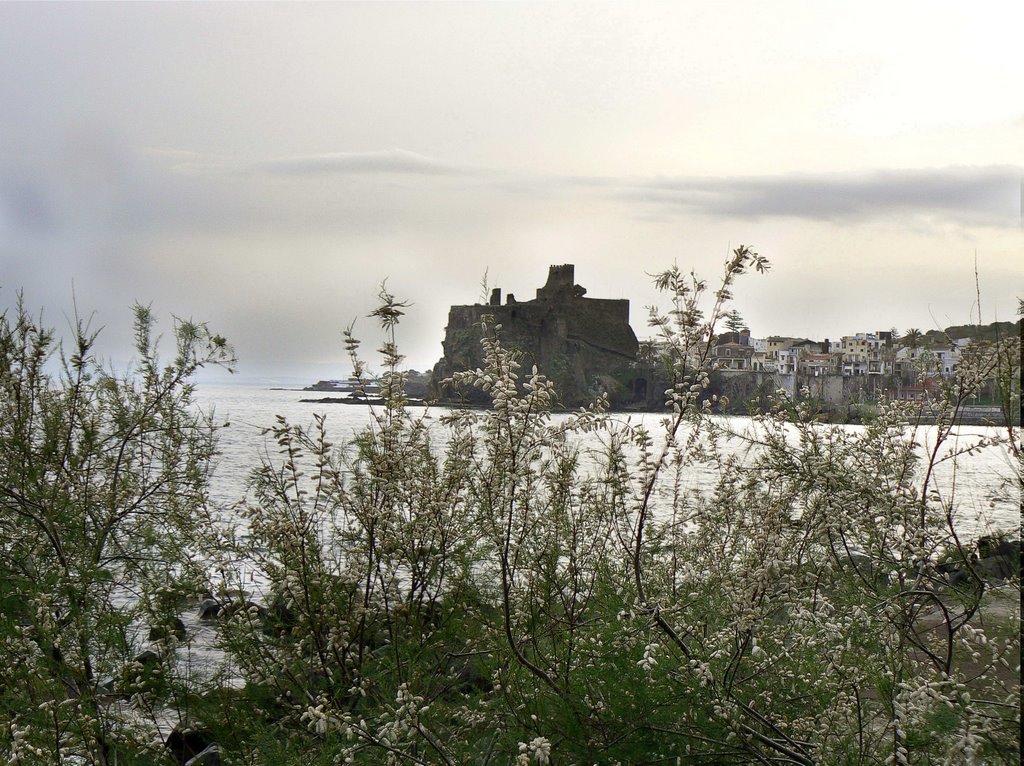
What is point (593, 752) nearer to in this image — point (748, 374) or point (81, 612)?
point (81, 612)

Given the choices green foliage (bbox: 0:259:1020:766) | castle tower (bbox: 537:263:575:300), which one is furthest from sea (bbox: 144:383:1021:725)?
castle tower (bbox: 537:263:575:300)

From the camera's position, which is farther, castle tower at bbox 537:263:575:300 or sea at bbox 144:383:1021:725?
castle tower at bbox 537:263:575:300

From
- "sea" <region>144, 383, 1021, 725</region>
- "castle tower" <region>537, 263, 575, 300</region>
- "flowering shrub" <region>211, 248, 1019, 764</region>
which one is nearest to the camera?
"flowering shrub" <region>211, 248, 1019, 764</region>

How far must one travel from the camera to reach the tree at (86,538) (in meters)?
4.98

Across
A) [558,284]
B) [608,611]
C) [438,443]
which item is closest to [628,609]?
[608,611]

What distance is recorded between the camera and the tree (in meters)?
4.98

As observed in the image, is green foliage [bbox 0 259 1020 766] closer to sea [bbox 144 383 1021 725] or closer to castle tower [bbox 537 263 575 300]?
sea [bbox 144 383 1021 725]

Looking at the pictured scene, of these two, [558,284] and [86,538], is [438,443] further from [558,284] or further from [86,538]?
[558,284]

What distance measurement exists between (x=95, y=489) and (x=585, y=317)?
61.2 meters

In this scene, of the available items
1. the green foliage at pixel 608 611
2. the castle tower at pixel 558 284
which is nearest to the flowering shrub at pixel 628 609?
the green foliage at pixel 608 611

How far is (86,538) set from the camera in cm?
674

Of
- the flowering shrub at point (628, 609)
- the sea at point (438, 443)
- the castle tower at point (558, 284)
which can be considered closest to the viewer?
the flowering shrub at point (628, 609)

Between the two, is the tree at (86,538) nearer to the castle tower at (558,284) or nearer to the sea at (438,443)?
the sea at (438,443)

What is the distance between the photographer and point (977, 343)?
433 centimetres
